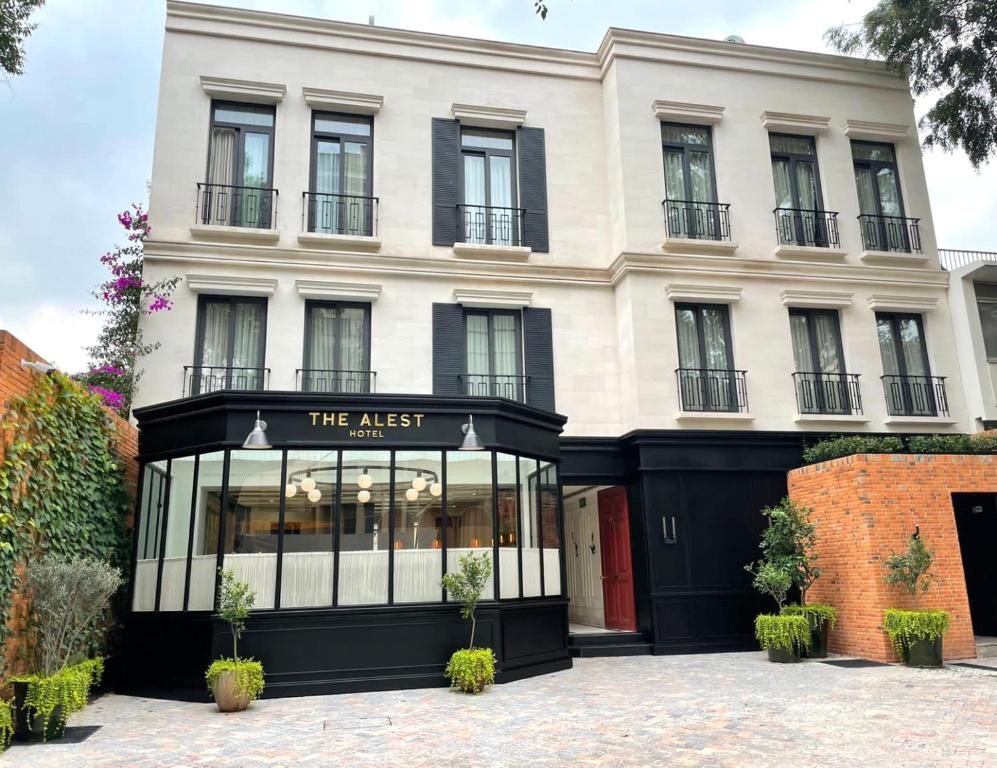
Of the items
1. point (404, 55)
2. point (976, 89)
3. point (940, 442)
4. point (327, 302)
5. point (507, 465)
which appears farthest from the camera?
point (976, 89)

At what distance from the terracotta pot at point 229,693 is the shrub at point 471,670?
2.38 metres

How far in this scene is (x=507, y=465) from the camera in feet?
35.3

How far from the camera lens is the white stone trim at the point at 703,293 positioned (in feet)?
44.7

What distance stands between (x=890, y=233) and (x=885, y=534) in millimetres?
Answer: 6915

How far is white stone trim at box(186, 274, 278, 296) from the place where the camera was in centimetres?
1237

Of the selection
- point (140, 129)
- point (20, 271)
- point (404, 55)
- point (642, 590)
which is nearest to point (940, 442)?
point (642, 590)

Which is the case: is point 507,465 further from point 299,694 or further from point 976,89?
point 976,89

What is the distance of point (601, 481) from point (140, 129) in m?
11.7

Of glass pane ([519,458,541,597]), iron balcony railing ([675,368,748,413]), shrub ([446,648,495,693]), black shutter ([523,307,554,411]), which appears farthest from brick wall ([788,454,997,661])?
shrub ([446,648,495,693])

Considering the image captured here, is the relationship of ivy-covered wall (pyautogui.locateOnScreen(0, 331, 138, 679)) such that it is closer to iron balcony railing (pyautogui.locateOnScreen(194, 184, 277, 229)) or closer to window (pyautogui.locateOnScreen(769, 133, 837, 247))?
iron balcony railing (pyautogui.locateOnScreen(194, 184, 277, 229))

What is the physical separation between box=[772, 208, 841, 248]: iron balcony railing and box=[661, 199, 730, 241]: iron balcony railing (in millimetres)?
1065

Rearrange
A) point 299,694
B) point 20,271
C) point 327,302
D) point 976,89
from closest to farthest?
1. point 299,694
2. point 327,302
3. point 976,89
4. point 20,271

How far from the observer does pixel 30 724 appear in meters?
6.89

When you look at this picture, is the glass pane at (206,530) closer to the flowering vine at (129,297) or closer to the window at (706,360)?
the flowering vine at (129,297)
